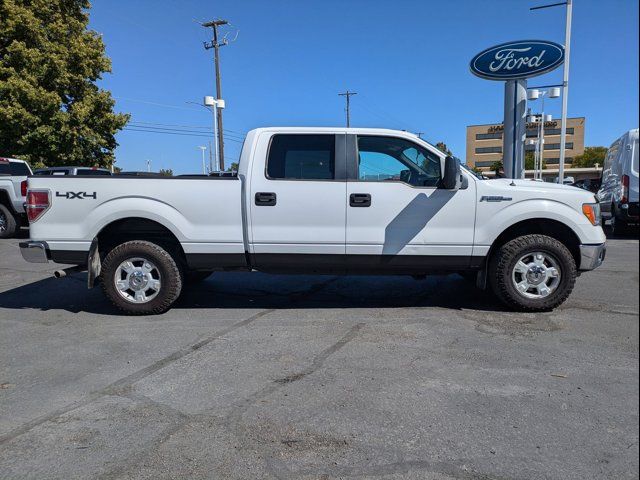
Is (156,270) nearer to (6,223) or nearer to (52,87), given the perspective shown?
(6,223)

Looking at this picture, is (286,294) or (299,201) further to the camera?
(286,294)

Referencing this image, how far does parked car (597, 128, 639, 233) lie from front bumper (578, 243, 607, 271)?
3.80m

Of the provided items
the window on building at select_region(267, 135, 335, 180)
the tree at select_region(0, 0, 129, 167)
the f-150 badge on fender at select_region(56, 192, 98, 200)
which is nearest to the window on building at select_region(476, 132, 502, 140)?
the tree at select_region(0, 0, 129, 167)

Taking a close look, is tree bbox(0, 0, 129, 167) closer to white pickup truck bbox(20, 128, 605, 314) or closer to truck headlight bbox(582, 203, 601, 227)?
white pickup truck bbox(20, 128, 605, 314)

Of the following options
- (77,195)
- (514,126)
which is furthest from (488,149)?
(77,195)

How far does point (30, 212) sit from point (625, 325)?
6.54 m

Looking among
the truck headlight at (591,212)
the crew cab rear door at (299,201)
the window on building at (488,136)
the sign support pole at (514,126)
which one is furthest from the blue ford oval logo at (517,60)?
the window on building at (488,136)

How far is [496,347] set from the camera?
14.1 ft

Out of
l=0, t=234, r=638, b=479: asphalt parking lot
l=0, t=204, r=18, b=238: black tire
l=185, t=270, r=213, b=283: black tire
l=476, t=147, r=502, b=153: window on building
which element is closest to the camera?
l=0, t=234, r=638, b=479: asphalt parking lot

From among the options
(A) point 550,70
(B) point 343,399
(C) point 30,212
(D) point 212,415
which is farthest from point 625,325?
(A) point 550,70

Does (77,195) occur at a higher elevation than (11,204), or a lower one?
higher

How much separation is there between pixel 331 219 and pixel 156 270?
2083 mm

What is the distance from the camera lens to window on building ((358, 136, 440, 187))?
205 inches

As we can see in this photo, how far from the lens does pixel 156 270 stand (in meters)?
5.35
